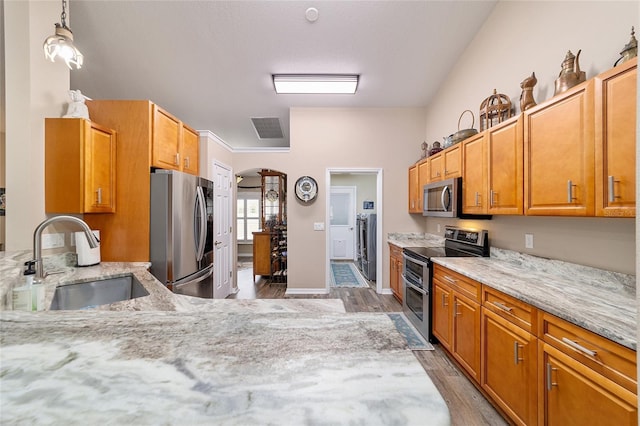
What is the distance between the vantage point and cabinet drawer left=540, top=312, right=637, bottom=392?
1.00m

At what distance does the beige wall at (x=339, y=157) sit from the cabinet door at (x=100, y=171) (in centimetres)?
224

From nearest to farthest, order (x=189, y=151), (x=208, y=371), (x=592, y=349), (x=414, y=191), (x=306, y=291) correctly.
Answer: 1. (x=208, y=371)
2. (x=592, y=349)
3. (x=189, y=151)
4. (x=414, y=191)
5. (x=306, y=291)

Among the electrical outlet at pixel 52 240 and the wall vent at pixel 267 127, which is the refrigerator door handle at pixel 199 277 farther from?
the wall vent at pixel 267 127

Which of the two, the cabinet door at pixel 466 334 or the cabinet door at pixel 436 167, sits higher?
the cabinet door at pixel 436 167

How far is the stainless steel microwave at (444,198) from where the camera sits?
8.63 ft

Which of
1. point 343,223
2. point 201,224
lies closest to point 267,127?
point 201,224

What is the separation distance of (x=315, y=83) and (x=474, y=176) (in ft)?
7.51

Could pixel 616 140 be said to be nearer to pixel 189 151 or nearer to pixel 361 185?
pixel 189 151

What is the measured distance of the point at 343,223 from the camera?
24.3 ft

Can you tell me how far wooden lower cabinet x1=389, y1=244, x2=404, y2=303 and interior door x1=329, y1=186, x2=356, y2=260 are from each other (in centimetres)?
310

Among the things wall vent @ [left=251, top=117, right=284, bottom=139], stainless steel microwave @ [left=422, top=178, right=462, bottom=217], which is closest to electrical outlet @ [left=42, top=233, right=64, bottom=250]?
wall vent @ [left=251, top=117, right=284, bottom=139]

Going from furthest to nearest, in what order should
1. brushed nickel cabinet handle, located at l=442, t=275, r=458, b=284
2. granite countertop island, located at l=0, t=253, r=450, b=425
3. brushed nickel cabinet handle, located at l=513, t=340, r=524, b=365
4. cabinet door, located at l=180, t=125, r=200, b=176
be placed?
cabinet door, located at l=180, t=125, r=200, b=176 → brushed nickel cabinet handle, located at l=442, t=275, r=458, b=284 → brushed nickel cabinet handle, located at l=513, t=340, r=524, b=365 → granite countertop island, located at l=0, t=253, r=450, b=425

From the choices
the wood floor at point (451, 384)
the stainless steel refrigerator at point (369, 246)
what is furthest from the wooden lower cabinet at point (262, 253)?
the stainless steel refrigerator at point (369, 246)

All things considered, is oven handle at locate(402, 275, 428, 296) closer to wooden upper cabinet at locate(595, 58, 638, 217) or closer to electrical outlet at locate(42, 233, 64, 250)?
wooden upper cabinet at locate(595, 58, 638, 217)
